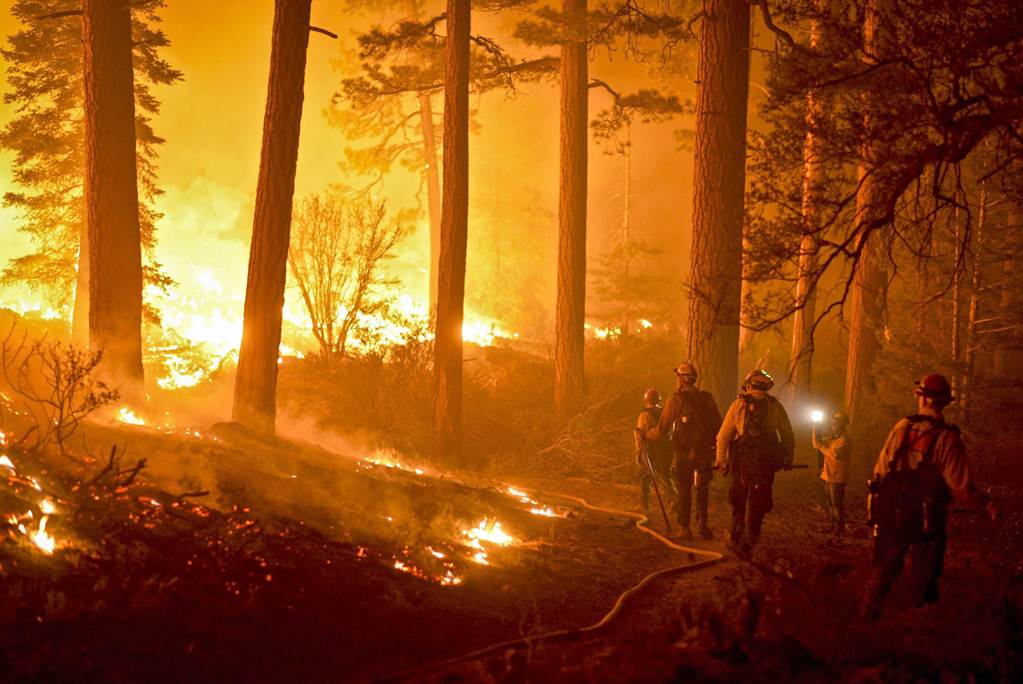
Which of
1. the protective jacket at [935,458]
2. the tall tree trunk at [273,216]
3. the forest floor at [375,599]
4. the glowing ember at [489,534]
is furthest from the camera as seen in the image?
the tall tree trunk at [273,216]

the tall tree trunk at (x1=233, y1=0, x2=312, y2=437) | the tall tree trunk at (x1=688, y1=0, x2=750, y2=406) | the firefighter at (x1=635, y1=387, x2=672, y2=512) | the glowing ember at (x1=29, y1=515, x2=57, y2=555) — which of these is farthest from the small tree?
the glowing ember at (x1=29, y1=515, x2=57, y2=555)

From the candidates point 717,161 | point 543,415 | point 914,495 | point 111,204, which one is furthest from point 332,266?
point 914,495

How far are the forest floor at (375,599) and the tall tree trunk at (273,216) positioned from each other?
3.48 meters

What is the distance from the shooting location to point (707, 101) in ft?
41.2

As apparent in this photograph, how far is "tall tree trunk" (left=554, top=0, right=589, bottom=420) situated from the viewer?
58.7 feet

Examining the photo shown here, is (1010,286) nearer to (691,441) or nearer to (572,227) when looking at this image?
(572,227)

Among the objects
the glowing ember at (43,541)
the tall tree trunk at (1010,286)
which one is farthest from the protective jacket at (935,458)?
the tall tree trunk at (1010,286)

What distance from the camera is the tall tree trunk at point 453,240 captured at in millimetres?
15234

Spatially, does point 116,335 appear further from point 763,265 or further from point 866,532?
point 866,532

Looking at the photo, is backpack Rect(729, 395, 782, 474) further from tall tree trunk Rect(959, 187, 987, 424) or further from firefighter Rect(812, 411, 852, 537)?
tall tree trunk Rect(959, 187, 987, 424)

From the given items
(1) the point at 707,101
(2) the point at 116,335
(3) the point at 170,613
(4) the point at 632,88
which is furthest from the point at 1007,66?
(4) the point at 632,88

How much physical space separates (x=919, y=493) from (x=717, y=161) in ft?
23.3

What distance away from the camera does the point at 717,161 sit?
12.5 metres

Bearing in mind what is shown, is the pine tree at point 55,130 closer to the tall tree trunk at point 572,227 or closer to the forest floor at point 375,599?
the tall tree trunk at point 572,227
